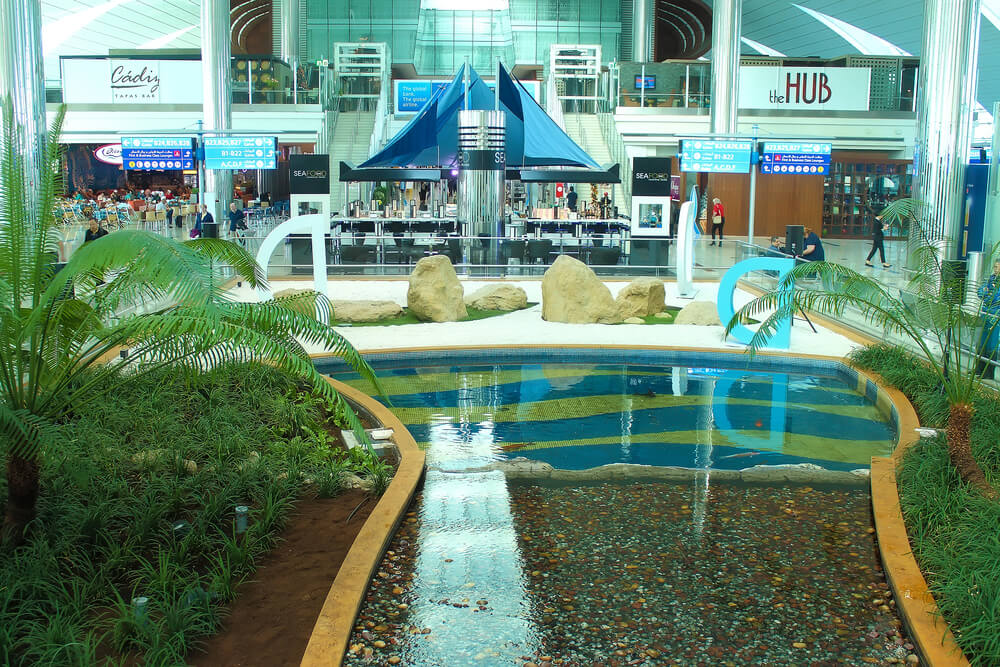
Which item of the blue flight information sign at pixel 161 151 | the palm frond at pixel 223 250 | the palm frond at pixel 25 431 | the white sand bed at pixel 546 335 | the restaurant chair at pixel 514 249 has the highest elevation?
the blue flight information sign at pixel 161 151

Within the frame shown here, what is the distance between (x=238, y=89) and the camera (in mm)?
30438

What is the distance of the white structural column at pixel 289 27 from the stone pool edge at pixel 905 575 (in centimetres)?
3611

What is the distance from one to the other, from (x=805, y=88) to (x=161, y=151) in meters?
20.0

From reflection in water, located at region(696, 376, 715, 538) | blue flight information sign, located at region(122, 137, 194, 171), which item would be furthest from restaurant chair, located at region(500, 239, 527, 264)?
reflection in water, located at region(696, 376, 715, 538)

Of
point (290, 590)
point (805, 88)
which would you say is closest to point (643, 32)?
point (805, 88)

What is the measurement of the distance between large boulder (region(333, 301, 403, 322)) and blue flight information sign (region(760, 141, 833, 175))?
34.9 ft

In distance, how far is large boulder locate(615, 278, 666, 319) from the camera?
15.6m

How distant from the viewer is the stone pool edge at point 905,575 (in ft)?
15.1

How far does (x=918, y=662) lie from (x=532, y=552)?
2277mm

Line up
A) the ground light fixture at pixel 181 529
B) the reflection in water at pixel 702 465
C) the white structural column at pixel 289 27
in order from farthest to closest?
the white structural column at pixel 289 27 → the reflection in water at pixel 702 465 → the ground light fixture at pixel 181 529

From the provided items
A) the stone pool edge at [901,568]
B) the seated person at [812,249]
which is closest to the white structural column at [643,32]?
the seated person at [812,249]

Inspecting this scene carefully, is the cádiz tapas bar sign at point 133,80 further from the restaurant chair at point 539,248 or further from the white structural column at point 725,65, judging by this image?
the white structural column at point 725,65

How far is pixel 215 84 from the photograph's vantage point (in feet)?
85.0

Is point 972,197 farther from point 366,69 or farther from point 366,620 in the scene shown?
point 366,69
